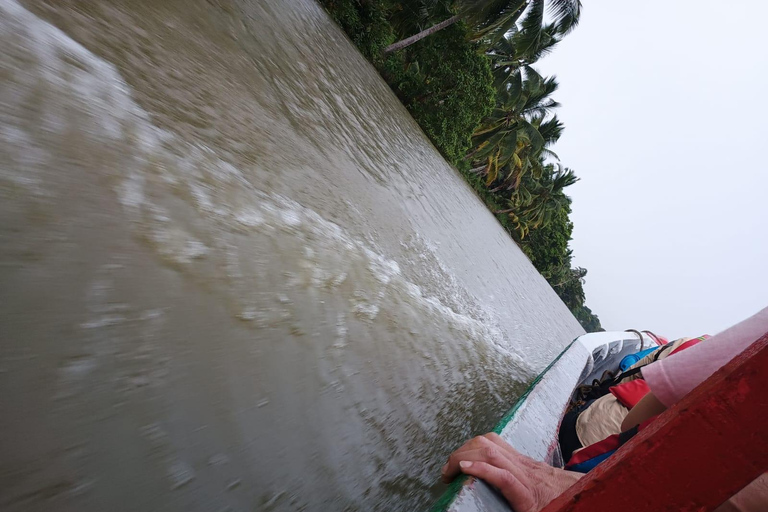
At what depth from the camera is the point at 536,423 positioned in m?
1.48

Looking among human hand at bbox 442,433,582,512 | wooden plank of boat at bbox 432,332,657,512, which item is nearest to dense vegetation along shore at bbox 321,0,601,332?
wooden plank of boat at bbox 432,332,657,512

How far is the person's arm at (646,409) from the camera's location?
4.28ft

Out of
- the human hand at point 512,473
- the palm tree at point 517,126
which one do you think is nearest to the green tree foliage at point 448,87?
the palm tree at point 517,126

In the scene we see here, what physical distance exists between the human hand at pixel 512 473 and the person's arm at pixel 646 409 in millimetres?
517

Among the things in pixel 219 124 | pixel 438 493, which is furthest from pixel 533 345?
pixel 219 124

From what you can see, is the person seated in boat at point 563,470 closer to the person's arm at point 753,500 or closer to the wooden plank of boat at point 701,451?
the person's arm at point 753,500

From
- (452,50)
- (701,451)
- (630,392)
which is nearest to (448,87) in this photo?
(452,50)

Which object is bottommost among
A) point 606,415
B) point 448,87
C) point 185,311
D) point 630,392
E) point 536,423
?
point 185,311

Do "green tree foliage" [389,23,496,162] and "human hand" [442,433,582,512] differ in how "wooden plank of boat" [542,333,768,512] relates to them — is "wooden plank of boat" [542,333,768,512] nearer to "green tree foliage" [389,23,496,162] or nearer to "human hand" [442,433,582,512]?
"human hand" [442,433,582,512]

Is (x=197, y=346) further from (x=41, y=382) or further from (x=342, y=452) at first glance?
(x=342, y=452)

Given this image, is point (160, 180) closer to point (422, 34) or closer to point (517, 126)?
point (422, 34)

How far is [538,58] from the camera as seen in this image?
15.5 metres

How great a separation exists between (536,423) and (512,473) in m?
0.56

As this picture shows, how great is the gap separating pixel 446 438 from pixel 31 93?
166cm
